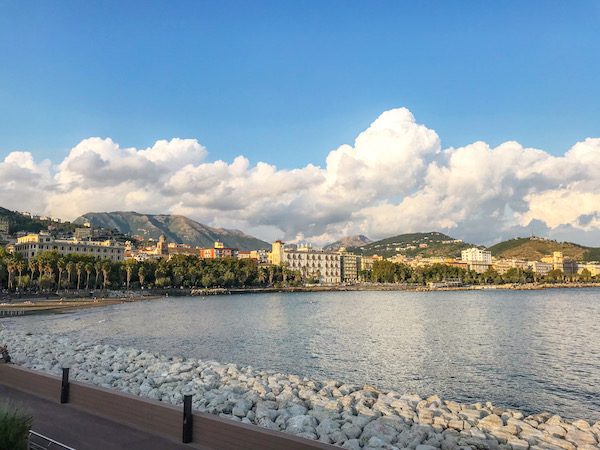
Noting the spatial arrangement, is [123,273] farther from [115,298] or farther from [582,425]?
[582,425]

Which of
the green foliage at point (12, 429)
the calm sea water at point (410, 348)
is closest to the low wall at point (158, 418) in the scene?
the green foliage at point (12, 429)

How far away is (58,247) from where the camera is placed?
141 m

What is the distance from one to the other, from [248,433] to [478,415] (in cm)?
1128

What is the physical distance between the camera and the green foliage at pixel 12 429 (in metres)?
7.11

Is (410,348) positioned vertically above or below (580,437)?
below

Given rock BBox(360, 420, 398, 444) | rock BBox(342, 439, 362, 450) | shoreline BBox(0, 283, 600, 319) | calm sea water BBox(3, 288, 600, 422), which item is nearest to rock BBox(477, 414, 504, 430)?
rock BBox(360, 420, 398, 444)

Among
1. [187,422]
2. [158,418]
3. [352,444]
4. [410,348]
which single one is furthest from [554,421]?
[410,348]

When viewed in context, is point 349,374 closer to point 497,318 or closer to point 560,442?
point 560,442

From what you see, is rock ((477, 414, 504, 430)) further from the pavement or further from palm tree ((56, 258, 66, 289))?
palm tree ((56, 258, 66, 289))

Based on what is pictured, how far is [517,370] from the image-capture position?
27.4m

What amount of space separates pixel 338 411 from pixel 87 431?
9.03 meters

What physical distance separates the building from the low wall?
13242cm

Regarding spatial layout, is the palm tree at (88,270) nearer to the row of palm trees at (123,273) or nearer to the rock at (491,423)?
the row of palm trees at (123,273)

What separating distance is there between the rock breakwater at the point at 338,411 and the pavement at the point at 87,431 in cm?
523
